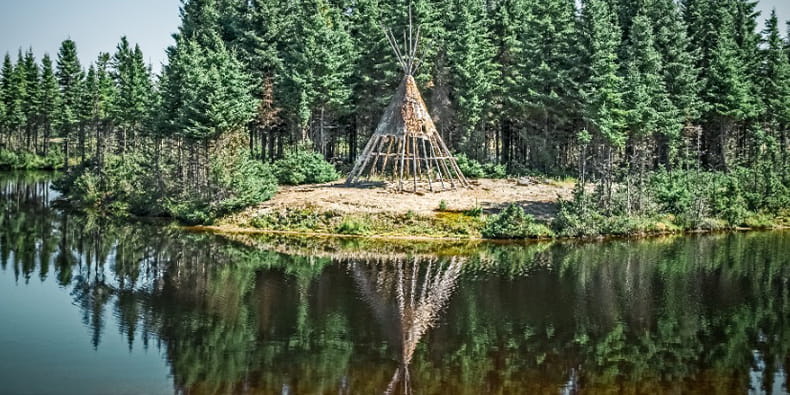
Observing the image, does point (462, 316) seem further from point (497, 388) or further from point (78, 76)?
point (78, 76)

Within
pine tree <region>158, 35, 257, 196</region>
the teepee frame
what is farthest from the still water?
the teepee frame

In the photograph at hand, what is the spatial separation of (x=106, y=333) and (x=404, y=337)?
26.8ft

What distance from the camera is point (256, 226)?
3916 cm

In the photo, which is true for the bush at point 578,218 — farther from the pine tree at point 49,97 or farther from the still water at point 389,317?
the pine tree at point 49,97

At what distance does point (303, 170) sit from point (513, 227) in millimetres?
16318

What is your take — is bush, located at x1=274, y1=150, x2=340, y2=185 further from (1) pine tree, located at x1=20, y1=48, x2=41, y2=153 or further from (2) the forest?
(1) pine tree, located at x1=20, y1=48, x2=41, y2=153

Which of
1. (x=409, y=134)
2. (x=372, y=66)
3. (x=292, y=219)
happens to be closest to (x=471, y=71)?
(x=372, y=66)

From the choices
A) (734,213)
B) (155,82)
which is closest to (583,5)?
(734,213)

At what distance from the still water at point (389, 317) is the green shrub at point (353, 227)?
A: 73.8 inches

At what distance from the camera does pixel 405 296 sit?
24.9m

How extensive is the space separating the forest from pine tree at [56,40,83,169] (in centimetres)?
1608

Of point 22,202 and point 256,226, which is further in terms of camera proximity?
point 22,202

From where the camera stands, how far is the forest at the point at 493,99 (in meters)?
41.4

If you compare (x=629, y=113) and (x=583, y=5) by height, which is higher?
(x=583, y=5)
